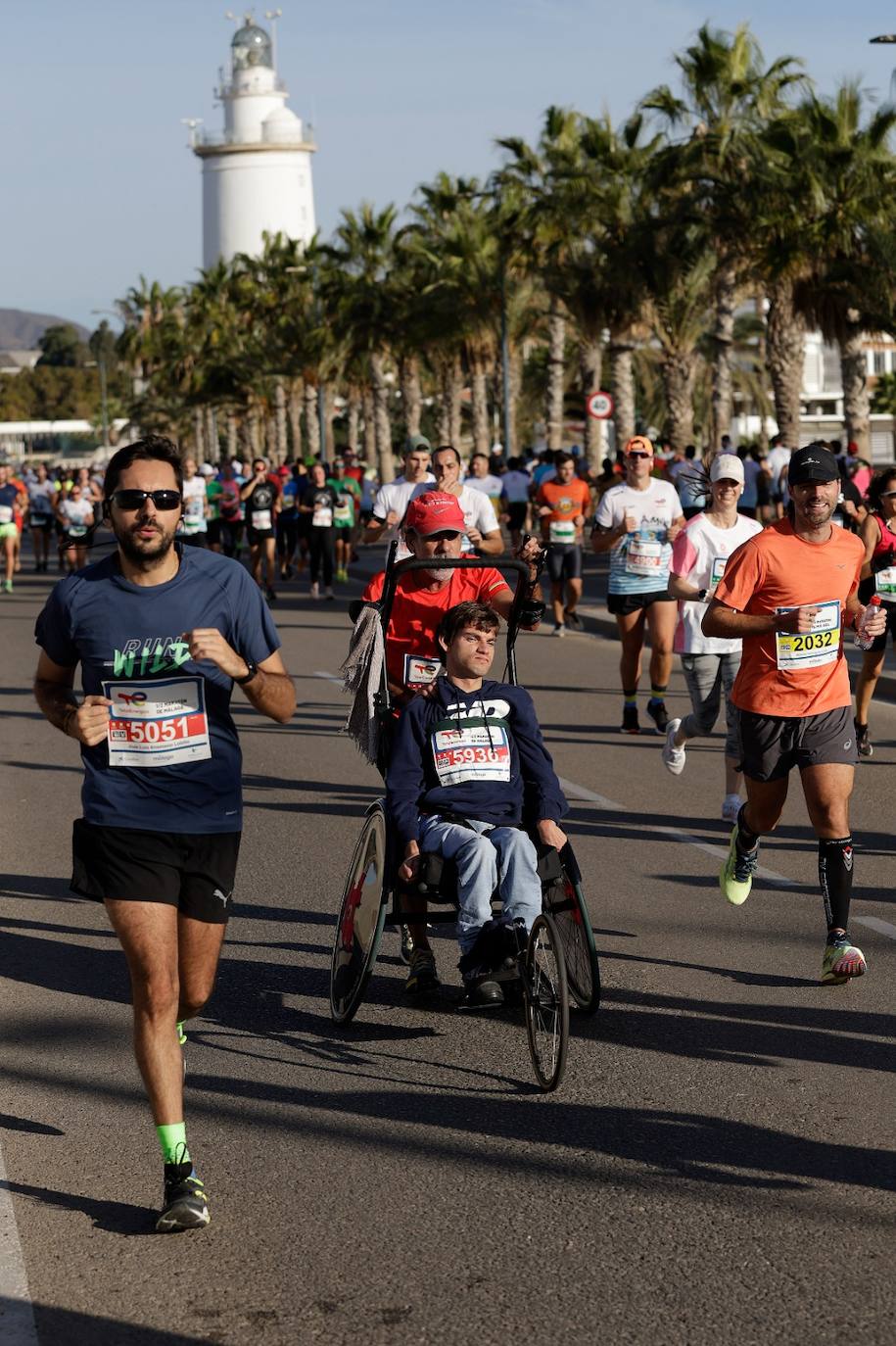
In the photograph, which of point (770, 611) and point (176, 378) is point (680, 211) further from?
point (176, 378)

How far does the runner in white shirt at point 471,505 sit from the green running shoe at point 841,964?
3418mm

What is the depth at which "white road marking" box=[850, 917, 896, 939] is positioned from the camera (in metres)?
7.57

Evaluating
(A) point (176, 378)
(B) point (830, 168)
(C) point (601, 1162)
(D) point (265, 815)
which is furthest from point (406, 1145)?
(A) point (176, 378)

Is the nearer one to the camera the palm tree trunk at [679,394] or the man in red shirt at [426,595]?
the man in red shirt at [426,595]

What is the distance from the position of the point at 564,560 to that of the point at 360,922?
14.0 meters

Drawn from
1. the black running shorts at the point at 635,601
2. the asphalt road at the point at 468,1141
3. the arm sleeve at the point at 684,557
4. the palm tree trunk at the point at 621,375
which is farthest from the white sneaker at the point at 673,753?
the palm tree trunk at the point at 621,375

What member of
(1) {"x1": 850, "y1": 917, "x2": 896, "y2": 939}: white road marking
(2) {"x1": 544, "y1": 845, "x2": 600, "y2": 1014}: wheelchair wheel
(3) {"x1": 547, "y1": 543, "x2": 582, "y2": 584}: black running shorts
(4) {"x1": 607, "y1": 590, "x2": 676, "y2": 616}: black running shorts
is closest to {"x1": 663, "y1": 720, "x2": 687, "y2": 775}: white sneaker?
(4) {"x1": 607, "y1": 590, "x2": 676, "y2": 616}: black running shorts

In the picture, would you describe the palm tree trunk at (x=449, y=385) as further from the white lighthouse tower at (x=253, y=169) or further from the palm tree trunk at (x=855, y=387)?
the white lighthouse tower at (x=253, y=169)

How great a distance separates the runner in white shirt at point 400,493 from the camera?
45.4 feet

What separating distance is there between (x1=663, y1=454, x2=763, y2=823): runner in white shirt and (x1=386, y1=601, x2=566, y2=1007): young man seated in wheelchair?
369 centimetres

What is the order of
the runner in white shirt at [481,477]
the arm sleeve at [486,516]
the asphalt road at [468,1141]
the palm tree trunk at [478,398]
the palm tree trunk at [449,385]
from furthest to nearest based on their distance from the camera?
the palm tree trunk at [449,385] → the palm tree trunk at [478,398] → the runner in white shirt at [481,477] → the arm sleeve at [486,516] → the asphalt road at [468,1141]

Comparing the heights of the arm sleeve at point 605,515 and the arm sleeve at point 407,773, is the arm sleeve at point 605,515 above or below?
above

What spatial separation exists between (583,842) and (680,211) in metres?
29.2

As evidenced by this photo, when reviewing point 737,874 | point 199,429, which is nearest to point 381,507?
point 737,874
